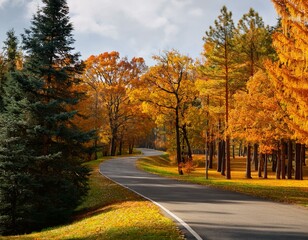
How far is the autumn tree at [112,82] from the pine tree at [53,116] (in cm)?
2972

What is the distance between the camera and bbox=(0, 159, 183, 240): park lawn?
364 inches

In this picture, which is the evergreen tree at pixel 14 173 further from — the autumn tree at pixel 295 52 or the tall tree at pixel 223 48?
the tall tree at pixel 223 48

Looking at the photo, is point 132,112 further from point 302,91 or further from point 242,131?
point 302,91

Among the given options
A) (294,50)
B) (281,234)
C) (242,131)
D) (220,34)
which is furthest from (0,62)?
(281,234)

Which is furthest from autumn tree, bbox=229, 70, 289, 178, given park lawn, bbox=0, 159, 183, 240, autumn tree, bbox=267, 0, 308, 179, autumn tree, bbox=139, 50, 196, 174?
park lawn, bbox=0, 159, 183, 240

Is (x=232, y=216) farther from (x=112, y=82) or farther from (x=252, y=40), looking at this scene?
(x=112, y=82)

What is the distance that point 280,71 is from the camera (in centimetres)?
1453

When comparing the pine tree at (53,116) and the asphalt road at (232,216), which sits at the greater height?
the pine tree at (53,116)

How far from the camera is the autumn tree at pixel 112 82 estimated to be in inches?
1907

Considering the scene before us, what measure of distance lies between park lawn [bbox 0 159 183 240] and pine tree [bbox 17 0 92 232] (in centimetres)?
174

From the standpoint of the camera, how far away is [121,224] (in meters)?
10.8

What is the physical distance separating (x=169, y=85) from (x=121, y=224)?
2182 centimetres

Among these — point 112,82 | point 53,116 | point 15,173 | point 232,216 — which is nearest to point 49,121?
point 53,116

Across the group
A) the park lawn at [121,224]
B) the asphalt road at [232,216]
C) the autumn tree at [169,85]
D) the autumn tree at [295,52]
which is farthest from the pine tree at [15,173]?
the autumn tree at [169,85]
